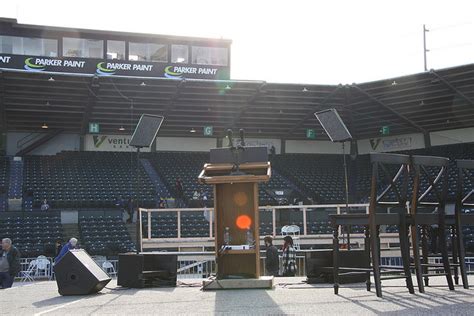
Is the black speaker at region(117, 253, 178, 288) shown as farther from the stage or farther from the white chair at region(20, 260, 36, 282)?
the white chair at region(20, 260, 36, 282)

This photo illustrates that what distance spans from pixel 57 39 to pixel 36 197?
25.2 feet

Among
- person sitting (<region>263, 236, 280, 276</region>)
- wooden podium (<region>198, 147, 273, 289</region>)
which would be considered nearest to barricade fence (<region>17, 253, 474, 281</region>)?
person sitting (<region>263, 236, 280, 276</region>)

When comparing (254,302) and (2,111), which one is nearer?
(254,302)

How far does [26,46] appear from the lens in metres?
28.7

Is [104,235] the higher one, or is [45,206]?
[45,206]

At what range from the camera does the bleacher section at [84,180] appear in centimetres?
2688

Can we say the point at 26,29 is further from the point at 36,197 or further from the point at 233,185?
the point at 233,185

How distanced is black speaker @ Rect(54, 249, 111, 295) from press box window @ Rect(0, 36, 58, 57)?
2237 cm

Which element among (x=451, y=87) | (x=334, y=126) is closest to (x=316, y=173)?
(x=451, y=87)

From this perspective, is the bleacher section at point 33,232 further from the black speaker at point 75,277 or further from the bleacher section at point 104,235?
the black speaker at point 75,277

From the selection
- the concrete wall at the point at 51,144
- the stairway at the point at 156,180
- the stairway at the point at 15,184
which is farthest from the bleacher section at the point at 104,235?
the concrete wall at the point at 51,144

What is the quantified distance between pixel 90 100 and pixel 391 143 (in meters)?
16.6

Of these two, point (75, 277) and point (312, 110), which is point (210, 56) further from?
point (75, 277)

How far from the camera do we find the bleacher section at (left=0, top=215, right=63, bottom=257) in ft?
69.5
